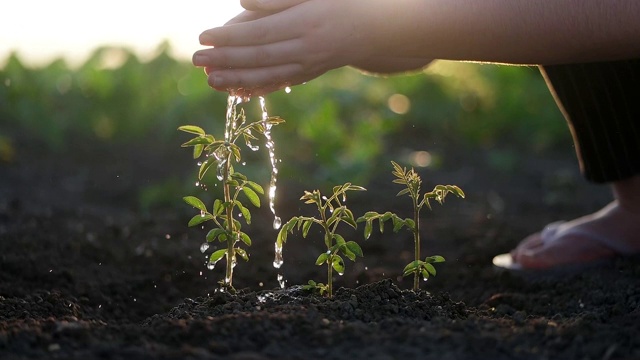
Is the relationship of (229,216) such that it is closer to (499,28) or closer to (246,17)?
(246,17)

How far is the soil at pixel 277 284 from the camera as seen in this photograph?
6.25ft

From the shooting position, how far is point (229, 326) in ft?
6.50

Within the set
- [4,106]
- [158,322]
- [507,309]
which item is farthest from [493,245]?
[4,106]

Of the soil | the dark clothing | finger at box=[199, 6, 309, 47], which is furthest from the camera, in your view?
the dark clothing

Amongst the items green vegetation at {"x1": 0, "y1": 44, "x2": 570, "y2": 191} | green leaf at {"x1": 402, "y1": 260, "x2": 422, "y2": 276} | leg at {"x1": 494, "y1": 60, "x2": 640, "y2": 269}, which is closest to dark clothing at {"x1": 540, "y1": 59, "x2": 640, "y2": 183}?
leg at {"x1": 494, "y1": 60, "x2": 640, "y2": 269}

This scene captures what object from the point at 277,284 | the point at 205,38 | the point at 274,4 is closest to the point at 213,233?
the point at 205,38

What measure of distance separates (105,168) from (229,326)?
4.13 metres

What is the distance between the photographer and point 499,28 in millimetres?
2406

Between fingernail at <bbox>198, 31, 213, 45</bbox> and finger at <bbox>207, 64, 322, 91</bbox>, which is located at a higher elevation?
fingernail at <bbox>198, 31, 213, 45</bbox>

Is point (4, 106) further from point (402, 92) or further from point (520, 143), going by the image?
point (520, 143)

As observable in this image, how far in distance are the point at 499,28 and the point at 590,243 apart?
1.36 meters

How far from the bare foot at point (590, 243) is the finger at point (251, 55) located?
1.55 metres

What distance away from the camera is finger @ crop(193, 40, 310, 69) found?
2.28 metres

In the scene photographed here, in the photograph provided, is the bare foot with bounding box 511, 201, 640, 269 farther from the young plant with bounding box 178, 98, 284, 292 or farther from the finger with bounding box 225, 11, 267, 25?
the finger with bounding box 225, 11, 267, 25
